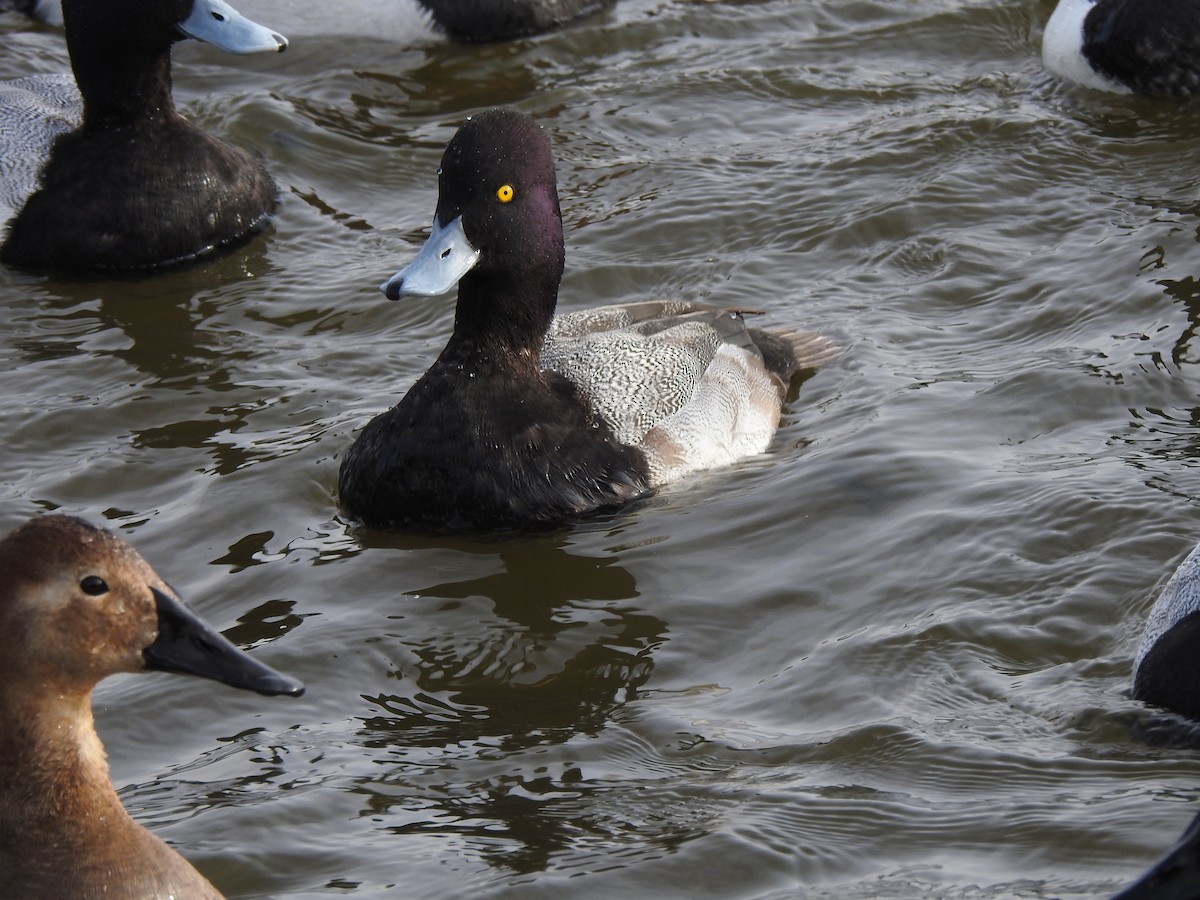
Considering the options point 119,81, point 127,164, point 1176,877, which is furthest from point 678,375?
point 1176,877

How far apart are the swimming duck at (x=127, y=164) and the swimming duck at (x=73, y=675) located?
5372mm

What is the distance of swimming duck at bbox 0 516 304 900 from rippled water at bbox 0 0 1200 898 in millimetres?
782

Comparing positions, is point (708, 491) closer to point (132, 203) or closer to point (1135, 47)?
point (132, 203)

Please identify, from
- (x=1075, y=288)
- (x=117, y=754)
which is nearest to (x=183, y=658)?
(x=117, y=754)

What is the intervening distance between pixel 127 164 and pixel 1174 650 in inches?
235

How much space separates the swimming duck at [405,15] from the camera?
11.7 meters

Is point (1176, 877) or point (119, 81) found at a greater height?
point (119, 81)

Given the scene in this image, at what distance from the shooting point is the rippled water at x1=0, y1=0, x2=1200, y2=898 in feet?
16.3

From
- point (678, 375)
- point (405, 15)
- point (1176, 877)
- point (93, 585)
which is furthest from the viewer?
point (405, 15)

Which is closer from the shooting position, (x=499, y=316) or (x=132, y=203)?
(x=499, y=316)

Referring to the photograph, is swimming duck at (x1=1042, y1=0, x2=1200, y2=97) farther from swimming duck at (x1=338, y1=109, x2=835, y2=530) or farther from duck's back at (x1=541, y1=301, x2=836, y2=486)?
swimming duck at (x1=338, y1=109, x2=835, y2=530)

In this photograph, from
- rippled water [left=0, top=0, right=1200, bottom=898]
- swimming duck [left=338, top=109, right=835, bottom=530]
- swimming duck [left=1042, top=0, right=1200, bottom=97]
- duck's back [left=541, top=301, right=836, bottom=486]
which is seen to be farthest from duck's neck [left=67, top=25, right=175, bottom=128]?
swimming duck [left=1042, top=0, right=1200, bottom=97]

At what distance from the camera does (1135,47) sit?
34.2 ft

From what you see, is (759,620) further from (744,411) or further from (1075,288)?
(1075,288)
